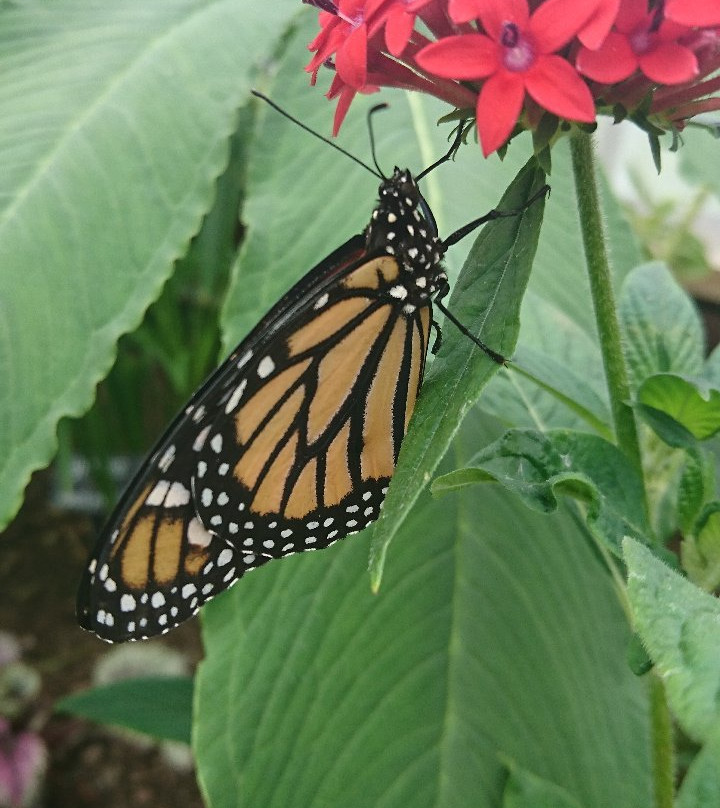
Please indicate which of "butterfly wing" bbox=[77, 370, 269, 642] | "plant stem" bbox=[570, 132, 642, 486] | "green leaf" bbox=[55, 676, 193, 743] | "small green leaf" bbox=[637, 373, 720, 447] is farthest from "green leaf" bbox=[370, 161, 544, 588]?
"green leaf" bbox=[55, 676, 193, 743]

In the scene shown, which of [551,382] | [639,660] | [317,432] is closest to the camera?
[639,660]

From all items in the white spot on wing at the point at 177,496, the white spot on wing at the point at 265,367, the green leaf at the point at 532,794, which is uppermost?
the white spot on wing at the point at 265,367

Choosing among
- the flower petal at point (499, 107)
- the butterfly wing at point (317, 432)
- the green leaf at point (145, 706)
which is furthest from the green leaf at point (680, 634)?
the green leaf at point (145, 706)

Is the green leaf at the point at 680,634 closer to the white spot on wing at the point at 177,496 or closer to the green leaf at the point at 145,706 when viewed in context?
the white spot on wing at the point at 177,496

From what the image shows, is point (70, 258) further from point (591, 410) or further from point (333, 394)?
point (591, 410)

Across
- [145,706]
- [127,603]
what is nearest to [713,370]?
[127,603]

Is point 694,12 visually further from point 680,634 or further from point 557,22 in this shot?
point 680,634
